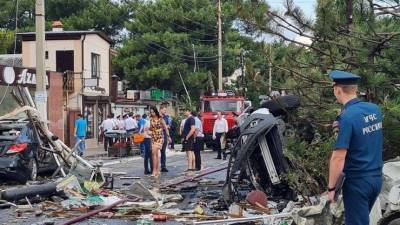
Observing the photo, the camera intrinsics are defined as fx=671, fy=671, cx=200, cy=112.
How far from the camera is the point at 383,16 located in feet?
27.6

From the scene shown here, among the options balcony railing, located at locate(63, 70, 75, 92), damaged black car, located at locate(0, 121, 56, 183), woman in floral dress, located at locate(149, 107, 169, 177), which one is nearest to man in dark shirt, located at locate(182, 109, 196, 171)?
woman in floral dress, located at locate(149, 107, 169, 177)

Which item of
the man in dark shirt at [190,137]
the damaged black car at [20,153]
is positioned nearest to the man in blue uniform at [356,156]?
the damaged black car at [20,153]

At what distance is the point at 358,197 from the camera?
19.4 ft

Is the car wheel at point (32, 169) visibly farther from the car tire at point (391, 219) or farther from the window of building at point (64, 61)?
the window of building at point (64, 61)

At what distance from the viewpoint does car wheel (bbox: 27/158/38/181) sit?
15.3 metres

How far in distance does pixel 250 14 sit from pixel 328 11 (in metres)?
0.98

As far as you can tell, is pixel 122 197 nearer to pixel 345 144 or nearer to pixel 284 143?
pixel 284 143

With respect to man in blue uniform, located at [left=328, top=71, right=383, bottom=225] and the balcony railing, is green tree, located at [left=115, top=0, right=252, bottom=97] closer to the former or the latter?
the balcony railing

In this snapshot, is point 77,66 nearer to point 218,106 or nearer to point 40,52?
point 218,106

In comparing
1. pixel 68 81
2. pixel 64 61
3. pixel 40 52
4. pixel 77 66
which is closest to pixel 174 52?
pixel 64 61

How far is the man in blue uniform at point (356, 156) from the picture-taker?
5.86m

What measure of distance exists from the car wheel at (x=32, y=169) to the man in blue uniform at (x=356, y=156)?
10.6 m

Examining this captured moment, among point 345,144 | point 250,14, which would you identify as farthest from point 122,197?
point 345,144

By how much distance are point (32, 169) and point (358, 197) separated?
35.4ft
